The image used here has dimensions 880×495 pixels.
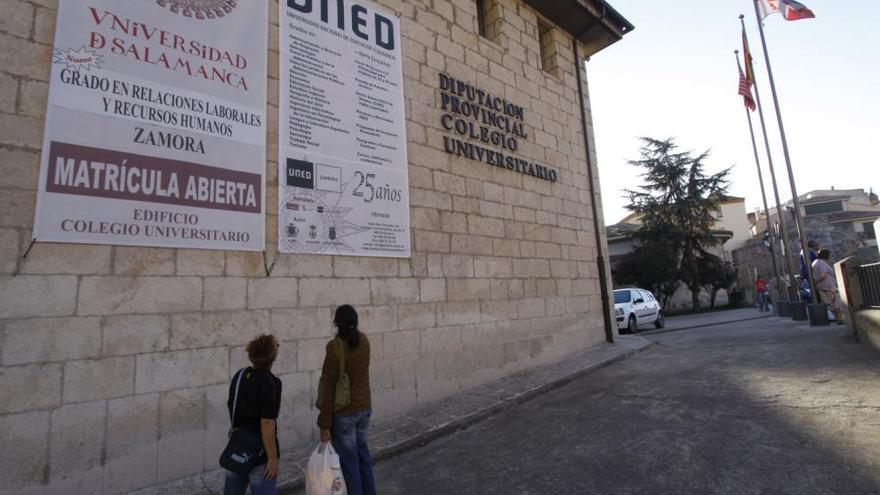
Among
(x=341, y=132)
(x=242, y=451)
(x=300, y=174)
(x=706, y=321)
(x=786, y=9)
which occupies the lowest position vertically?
(x=706, y=321)

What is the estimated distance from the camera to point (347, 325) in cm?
354

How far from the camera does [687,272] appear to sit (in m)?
30.5

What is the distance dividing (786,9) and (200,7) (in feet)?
45.0

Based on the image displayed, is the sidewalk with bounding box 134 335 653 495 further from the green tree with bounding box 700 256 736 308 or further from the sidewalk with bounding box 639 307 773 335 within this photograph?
the green tree with bounding box 700 256 736 308

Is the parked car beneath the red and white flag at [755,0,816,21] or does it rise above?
beneath

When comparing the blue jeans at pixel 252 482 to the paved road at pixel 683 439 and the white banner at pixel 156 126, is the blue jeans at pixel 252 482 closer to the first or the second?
the paved road at pixel 683 439

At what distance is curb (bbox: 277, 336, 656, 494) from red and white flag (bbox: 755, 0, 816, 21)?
1016cm

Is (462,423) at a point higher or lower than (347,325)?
lower

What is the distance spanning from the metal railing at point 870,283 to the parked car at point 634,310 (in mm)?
7367

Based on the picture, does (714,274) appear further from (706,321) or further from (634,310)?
(634,310)

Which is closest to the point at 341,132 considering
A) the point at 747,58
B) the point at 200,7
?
the point at 200,7

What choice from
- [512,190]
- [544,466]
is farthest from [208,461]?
[512,190]

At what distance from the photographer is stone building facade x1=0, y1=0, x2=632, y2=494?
12.5ft

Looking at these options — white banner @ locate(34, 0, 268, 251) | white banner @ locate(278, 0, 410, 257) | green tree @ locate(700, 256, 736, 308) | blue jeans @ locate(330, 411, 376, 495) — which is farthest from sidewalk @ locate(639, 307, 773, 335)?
white banner @ locate(34, 0, 268, 251)
